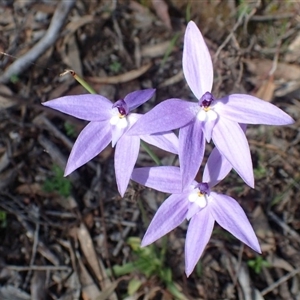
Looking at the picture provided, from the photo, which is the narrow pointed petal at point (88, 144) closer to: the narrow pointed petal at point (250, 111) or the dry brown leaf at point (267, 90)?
the narrow pointed petal at point (250, 111)

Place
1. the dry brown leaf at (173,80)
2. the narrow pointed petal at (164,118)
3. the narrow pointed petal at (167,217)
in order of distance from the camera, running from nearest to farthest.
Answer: the narrow pointed petal at (164,118) < the narrow pointed petal at (167,217) < the dry brown leaf at (173,80)

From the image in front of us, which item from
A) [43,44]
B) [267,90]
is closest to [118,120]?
[43,44]

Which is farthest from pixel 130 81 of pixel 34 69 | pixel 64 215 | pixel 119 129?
pixel 119 129

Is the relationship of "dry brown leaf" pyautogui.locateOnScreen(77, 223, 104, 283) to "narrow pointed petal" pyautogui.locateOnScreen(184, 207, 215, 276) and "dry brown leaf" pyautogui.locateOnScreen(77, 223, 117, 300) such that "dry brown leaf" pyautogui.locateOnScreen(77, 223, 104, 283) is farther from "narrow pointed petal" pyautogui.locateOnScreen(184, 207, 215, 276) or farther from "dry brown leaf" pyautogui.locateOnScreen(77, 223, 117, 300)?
"narrow pointed petal" pyautogui.locateOnScreen(184, 207, 215, 276)

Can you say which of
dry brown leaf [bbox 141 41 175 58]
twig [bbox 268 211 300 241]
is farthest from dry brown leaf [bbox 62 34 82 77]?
twig [bbox 268 211 300 241]

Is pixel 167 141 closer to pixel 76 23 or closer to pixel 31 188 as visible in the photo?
pixel 31 188

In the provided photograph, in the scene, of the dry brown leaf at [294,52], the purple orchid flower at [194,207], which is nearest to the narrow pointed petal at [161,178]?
the purple orchid flower at [194,207]
